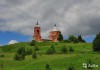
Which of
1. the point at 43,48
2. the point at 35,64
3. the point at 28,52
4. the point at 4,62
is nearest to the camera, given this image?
the point at 35,64

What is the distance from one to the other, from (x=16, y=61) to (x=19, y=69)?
1809cm

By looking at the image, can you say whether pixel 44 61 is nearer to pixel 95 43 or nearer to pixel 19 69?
pixel 19 69

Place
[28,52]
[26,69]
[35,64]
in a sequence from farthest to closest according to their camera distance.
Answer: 1. [28,52]
2. [35,64]
3. [26,69]

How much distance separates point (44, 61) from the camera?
110 m

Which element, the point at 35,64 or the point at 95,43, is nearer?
the point at 35,64

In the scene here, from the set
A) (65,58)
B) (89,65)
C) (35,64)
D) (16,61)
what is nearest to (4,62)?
(16,61)

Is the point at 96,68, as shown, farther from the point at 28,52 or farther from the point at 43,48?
the point at 43,48

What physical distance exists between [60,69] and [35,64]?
1074 centimetres

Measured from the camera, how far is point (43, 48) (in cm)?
16700

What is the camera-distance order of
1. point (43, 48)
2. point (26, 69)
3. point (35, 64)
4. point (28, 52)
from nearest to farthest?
point (26, 69) → point (35, 64) → point (28, 52) → point (43, 48)

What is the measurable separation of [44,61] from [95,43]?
4603 centimetres

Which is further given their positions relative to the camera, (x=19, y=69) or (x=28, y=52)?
(x=28, y=52)

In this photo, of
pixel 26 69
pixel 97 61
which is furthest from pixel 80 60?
pixel 26 69

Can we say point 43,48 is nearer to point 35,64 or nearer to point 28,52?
point 28,52
